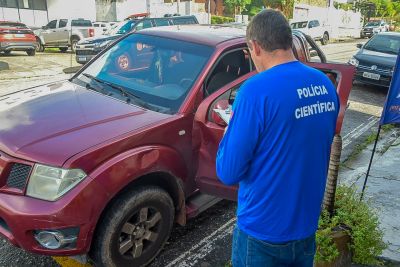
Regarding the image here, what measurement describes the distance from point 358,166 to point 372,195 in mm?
1051

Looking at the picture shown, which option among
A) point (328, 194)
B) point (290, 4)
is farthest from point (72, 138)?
point (290, 4)

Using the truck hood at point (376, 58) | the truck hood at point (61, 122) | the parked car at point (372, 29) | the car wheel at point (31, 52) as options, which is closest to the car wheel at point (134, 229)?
the truck hood at point (61, 122)

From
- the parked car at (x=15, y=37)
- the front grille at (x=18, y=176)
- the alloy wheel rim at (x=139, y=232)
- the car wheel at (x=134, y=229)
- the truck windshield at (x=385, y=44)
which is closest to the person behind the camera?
the front grille at (x=18, y=176)

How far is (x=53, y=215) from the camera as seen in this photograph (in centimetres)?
239

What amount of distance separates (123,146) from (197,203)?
100 centimetres

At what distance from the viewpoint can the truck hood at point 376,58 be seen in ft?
32.4

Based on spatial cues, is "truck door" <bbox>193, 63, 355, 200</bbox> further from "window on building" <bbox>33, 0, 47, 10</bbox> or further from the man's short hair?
"window on building" <bbox>33, 0, 47, 10</bbox>

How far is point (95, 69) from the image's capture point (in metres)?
3.92

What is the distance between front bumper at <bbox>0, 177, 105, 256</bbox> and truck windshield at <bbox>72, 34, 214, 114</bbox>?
1.04 metres

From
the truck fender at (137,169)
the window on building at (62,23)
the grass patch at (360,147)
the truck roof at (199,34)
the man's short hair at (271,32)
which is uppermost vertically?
the man's short hair at (271,32)

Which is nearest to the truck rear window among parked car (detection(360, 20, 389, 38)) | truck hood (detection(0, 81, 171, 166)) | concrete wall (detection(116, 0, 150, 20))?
concrete wall (detection(116, 0, 150, 20))

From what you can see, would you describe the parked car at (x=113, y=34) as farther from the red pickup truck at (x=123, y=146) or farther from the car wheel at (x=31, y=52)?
the red pickup truck at (x=123, y=146)

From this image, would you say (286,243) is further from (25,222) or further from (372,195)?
(372,195)

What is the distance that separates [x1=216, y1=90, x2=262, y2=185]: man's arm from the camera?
150 centimetres
